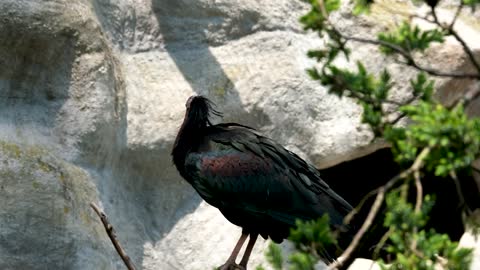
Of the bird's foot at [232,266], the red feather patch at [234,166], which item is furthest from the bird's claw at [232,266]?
the red feather patch at [234,166]

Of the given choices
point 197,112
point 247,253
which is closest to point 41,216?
point 197,112

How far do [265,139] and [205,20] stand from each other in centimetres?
142

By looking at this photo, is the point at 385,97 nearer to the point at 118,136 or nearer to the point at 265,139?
the point at 265,139

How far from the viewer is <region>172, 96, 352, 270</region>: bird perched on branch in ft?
20.1

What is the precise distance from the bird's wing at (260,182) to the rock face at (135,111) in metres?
0.77

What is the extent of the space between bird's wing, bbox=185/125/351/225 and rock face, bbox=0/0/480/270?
Result: 774 millimetres

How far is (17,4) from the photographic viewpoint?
6406 mm

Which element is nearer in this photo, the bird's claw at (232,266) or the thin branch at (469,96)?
the thin branch at (469,96)

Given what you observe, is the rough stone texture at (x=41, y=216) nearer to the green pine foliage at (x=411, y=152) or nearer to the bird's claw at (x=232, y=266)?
the bird's claw at (x=232, y=266)

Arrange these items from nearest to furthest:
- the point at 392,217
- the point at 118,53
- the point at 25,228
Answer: the point at 392,217 → the point at 25,228 → the point at 118,53

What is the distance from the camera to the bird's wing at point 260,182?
20.1ft

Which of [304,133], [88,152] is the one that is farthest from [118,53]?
[304,133]

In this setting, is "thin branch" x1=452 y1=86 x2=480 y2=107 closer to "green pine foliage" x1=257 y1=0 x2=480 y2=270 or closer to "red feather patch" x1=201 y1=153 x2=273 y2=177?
"green pine foliage" x1=257 y1=0 x2=480 y2=270

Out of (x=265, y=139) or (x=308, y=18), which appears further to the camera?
(x=265, y=139)
